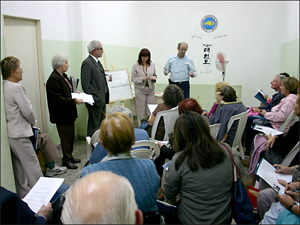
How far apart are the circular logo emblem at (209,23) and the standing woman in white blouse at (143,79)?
202cm

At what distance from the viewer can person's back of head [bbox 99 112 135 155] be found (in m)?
1.41

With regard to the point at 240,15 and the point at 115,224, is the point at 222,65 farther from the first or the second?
the point at 115,224

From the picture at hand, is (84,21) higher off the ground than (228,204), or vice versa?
(84,21)

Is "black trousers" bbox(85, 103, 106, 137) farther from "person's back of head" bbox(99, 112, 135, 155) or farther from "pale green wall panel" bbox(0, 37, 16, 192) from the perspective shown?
"person's back of head" bbox(99, 112, 135, 155)

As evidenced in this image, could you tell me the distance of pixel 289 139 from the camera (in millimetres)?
2297

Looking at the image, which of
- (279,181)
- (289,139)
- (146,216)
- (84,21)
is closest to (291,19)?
(289,139)

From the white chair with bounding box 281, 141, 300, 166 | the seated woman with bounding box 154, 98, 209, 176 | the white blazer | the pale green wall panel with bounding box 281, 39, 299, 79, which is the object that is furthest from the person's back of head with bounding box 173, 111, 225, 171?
the pale green wall panel with bounding box 281, 39, 299, 79

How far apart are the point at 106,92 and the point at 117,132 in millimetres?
2653

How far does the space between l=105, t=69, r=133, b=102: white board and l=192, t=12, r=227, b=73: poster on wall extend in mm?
2171

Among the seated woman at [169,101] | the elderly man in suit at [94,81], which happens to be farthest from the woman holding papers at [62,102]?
the seated woman at [169,101]

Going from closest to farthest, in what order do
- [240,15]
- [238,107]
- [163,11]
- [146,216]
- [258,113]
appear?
[146,216] < [238,107] < [258,113] < [240,15] < [163,11]

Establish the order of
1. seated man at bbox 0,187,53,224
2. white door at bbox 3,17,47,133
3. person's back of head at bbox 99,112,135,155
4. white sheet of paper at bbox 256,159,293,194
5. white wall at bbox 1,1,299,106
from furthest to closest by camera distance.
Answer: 1. white wall at bbox 1,1,299,106
2. white door at bbox 3,17,47,133
3. white sheet of paper at bbox 256,159,293,194
4. person's back of head at bbox 99,112,135,155
5. seated man at bbox 0,187,53,224

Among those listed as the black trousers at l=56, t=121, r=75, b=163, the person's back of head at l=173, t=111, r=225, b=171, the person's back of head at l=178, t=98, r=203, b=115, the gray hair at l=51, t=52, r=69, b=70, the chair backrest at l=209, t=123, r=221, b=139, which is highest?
the gray hair at l=51, t=52, r=69, b=70

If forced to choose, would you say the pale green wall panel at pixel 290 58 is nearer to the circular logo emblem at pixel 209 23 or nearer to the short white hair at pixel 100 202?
the circular logo emblem at pixel 209 23
